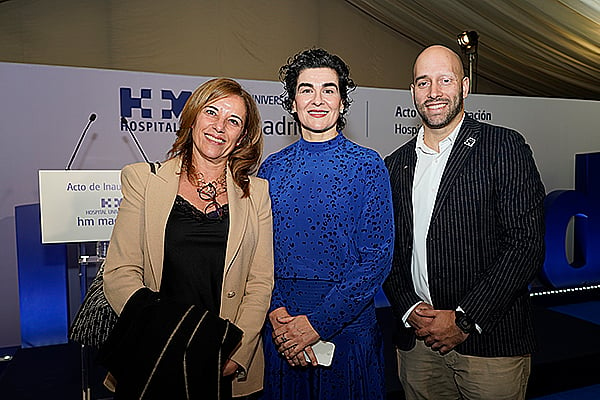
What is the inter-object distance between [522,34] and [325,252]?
4.51 m

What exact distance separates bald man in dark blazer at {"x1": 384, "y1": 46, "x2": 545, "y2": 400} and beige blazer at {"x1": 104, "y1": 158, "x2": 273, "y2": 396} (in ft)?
1.83

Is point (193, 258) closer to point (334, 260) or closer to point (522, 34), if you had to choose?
point (334, 260)

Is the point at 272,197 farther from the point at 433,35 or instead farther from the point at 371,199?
the point at 433,35

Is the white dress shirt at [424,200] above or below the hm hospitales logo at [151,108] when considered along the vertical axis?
below

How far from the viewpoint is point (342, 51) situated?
21.2ft

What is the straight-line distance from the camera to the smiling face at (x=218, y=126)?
1.60 meters

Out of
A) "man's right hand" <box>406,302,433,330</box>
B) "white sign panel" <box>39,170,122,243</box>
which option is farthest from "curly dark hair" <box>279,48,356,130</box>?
"white sign panel" <box>39,170,122,243</box>

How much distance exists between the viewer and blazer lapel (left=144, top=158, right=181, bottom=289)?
152 centimetres

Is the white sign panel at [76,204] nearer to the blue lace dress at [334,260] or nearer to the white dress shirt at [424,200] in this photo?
the blue lace dress at [334,260]

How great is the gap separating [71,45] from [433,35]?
4126 mm

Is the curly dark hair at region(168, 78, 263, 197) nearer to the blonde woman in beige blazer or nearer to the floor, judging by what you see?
the blonde woman in beige blazer

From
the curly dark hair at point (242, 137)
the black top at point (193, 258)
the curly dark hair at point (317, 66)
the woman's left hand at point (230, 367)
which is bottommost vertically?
the woman's left hand at point (230, 367)

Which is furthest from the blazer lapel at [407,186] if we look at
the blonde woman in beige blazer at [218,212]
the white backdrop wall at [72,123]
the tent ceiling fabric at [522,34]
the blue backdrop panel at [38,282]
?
the tent ceiling fabric at [522,34]

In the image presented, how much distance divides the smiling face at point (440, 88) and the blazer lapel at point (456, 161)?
77 mm
